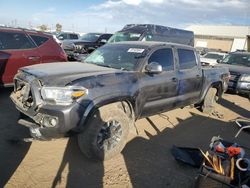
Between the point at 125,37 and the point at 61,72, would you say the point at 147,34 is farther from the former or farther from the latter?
the point at 61,72

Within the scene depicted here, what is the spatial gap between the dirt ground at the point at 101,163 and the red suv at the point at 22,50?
1.35 meters

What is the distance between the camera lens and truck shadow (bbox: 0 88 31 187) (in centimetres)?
381

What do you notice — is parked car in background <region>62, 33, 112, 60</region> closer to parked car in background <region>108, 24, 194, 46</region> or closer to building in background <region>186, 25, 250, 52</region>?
parked car in background <region>108, 24, 194, 46</region>

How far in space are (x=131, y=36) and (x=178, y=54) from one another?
6.61 m

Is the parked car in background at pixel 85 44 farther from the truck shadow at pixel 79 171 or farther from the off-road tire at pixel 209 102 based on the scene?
the truck shadow at pixel 79 171

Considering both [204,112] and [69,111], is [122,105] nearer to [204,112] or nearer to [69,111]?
[69,111]

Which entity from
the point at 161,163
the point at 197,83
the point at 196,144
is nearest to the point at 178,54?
the point at 197,83

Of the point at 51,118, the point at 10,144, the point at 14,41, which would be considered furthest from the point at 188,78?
the point at 14,41

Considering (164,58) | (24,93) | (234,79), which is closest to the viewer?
(24,93)

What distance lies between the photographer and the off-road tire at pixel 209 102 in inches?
292

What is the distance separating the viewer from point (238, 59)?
1177cm

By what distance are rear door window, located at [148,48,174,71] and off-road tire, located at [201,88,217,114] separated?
88.2 inches

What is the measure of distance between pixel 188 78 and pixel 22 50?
4345 mm

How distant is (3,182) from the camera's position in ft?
11.5
